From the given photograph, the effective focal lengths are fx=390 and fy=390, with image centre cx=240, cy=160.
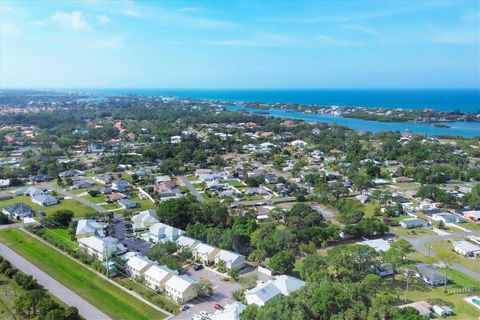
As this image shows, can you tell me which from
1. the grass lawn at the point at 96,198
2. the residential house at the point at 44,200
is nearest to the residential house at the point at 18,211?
the residential house at the point at 44,200

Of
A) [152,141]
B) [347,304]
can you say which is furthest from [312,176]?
[152,141]

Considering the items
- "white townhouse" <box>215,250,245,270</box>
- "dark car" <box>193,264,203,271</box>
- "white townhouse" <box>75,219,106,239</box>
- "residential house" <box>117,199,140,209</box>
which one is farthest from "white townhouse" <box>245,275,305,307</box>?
"residential house" <box>117,199,140,209</box>

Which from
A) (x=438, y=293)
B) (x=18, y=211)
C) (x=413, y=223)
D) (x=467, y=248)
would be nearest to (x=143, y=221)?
(x=18, y=211)

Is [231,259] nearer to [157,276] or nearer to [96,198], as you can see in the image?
[157,276]

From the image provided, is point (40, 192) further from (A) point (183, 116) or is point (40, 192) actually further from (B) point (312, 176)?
(A) point (183, 116)

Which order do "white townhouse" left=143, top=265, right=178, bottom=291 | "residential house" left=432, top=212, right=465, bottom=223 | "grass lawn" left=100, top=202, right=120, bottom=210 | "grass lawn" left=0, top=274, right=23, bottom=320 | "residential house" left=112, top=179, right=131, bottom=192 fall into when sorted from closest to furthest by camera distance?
1. "grass lawn" left=0, top=274, right=23, bottom=320
2. "white townhouse" left=143, top=265, right=178, bottom=291
3. "residential house" left=432, top=212, right=465, bottom=223
4. "grass lawn" left=100, top=202, right=120, bottom=210
5. "residential house" left=112, top=179, right=131, bottom=192

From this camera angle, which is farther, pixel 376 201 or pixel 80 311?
pixel 376 201

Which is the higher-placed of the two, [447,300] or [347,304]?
[347,304]

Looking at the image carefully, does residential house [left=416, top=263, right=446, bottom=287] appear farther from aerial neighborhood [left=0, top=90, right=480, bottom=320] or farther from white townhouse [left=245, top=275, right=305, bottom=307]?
white townhouse [left=245, top=275, right=305, bottom=307]
